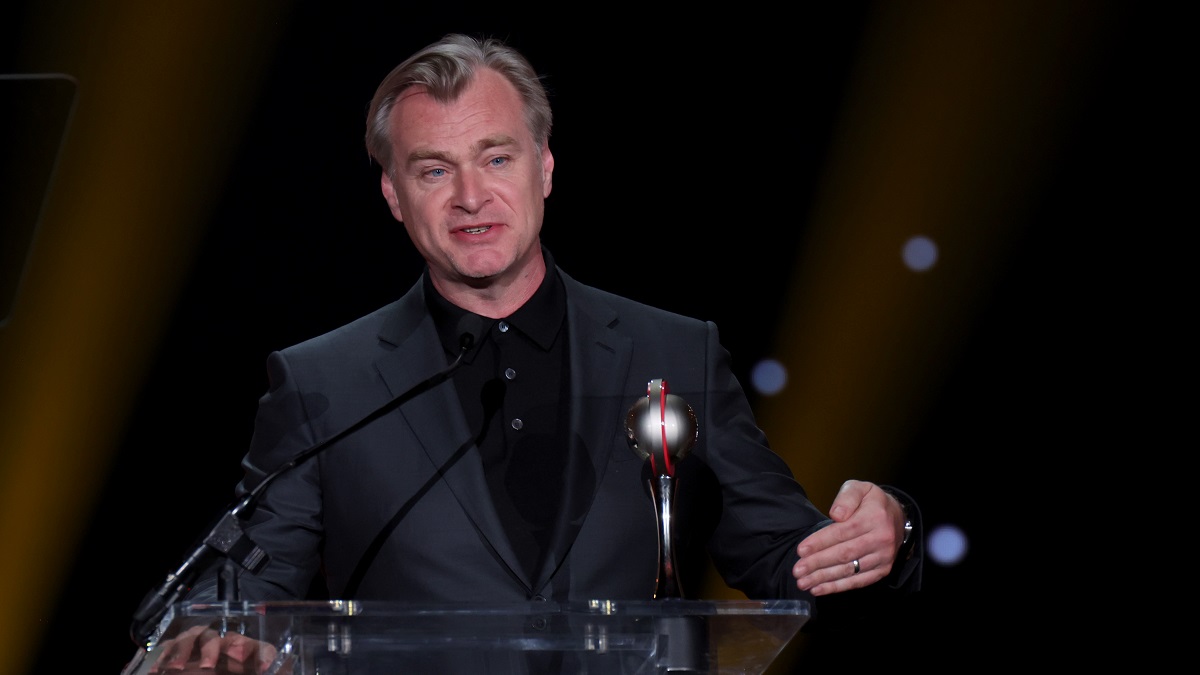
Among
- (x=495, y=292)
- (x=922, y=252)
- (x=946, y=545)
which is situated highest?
(x=922, y=252)

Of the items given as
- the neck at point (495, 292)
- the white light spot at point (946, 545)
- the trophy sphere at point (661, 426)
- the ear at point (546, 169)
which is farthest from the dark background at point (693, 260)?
the trophy sphere at point (661, 426)

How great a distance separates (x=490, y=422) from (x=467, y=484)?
25 cm

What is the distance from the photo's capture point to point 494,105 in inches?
105

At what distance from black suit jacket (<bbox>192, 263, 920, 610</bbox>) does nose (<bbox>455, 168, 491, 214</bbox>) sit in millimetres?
251

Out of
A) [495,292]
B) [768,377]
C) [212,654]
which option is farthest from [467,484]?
[768,377]

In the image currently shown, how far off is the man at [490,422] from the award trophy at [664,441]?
1.69 ft

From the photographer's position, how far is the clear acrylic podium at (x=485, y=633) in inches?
59.1

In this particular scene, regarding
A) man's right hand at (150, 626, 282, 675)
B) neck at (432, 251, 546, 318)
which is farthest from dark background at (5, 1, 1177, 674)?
man's right hand at (150, 626, 282, 675)

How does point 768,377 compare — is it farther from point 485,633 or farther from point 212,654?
point 212,654

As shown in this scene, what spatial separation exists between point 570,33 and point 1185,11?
150cm

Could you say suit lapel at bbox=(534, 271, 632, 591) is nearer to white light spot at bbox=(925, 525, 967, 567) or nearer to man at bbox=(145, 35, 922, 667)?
man at bbox=(145, 35, 922, 667)

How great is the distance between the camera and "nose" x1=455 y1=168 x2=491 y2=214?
2561 millimetres

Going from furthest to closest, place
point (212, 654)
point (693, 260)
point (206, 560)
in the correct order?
point (693, 260)
point (206, 560)
point (212, 654)

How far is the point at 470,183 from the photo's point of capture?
102 inches
